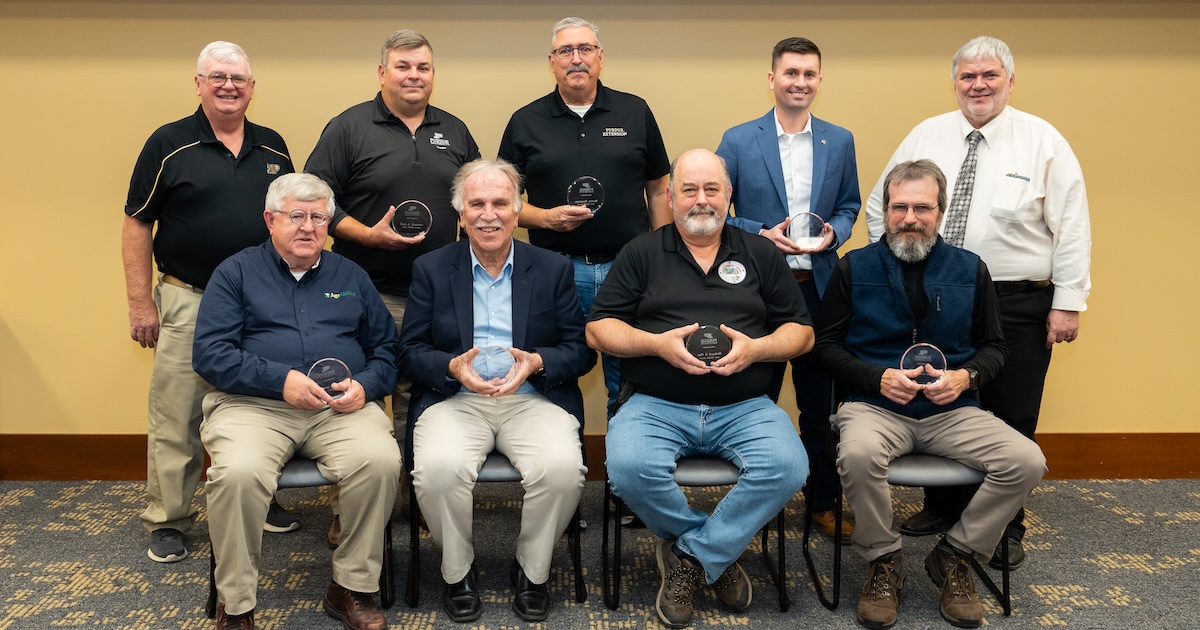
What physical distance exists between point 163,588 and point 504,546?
1271mm

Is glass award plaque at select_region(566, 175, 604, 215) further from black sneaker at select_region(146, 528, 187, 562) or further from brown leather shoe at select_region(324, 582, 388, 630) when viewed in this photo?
black sneaker at select_region(146, 528, 187, 562)

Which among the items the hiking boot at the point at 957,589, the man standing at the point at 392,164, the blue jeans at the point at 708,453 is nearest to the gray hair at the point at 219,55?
the man standing at the point at 392,164

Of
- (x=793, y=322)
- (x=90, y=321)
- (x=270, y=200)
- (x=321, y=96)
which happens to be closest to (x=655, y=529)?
(x=793, y=322)

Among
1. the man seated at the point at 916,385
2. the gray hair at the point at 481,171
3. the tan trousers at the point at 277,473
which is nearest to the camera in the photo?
the tan trousers at the point at 277,473

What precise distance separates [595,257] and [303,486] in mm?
1520

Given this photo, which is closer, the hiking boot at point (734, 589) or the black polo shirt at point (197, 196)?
the hiking boot at point (734, 589)

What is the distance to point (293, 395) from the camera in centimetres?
294

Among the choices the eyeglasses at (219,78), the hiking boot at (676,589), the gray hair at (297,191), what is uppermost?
the eyeglasses at (219,78)

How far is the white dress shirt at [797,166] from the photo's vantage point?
3666 millimetres

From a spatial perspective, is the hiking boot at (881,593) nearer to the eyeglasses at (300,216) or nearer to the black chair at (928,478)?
the black chair at (928,478)

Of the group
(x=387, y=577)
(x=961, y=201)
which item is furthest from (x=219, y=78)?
(x=961, y=201)

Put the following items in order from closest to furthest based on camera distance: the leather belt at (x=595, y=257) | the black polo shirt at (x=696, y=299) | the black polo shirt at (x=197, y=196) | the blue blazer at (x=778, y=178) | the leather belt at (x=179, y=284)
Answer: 1. the black polo shirt at (x=696, y=299)
2. the black polo shirt at (x=197, y=196)
3. the leather belt at (x=179, y=284)
4. the blue blazer at (x=778, y=178)
5. the leather belt at (x=595, y=257)

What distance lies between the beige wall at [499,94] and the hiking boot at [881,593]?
2047 mm

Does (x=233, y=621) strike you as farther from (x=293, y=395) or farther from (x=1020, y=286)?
(x=1020, y=286)
